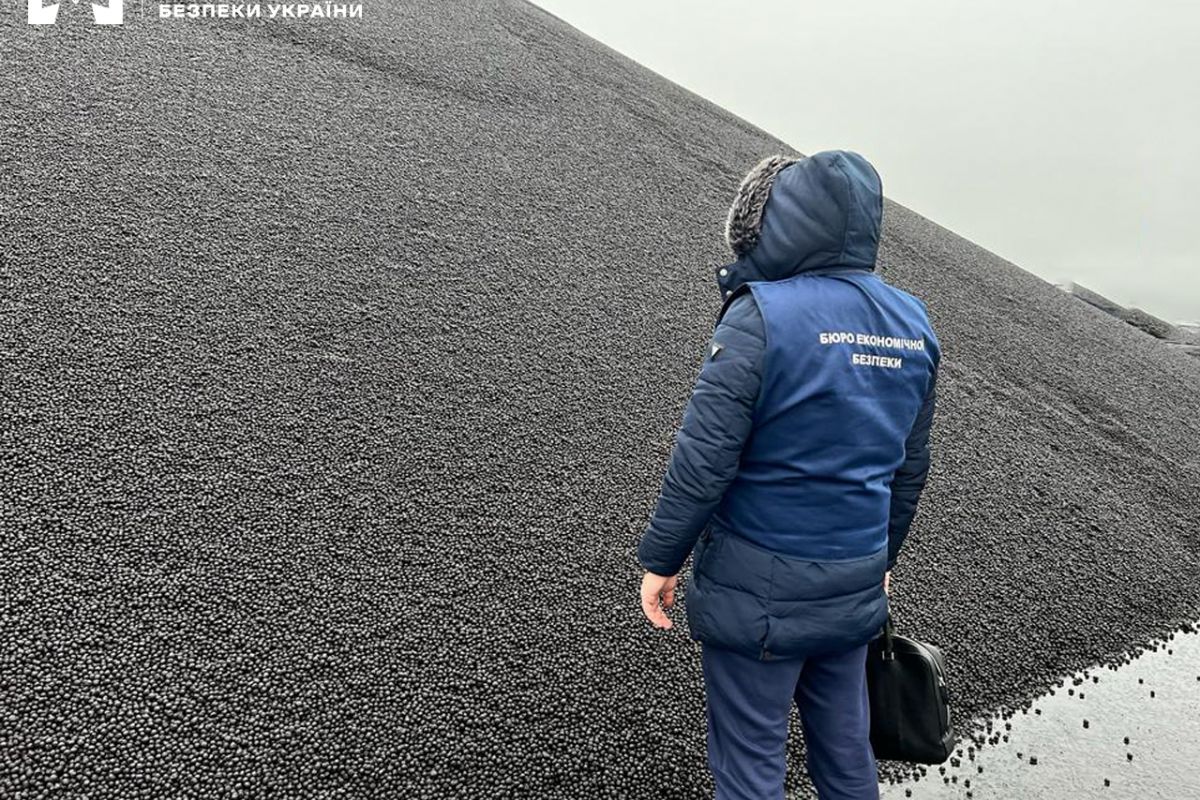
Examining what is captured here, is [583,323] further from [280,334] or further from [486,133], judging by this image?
[486,133]

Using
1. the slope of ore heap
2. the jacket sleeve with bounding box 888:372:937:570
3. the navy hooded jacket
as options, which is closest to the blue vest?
the navy hooded jacket

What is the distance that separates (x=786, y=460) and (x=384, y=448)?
5.66 feet

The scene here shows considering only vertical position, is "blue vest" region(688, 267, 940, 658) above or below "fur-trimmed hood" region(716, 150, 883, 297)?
below

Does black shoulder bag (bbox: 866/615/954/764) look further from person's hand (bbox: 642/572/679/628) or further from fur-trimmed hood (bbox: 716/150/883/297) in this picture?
fur-trimmed hood (bbox: 716/150/883/297)

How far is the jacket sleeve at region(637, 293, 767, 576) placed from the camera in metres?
1.38

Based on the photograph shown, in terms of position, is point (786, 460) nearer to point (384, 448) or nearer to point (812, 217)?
point (812, 217)

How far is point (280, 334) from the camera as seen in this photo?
122 inches

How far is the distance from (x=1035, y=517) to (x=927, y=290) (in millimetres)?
2613

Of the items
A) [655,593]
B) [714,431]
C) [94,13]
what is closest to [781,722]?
[655,593]

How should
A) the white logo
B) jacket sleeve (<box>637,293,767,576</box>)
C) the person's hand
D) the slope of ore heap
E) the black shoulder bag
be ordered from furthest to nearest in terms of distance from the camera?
the white logo
the slope of ore heap
the black shoulder bag
the person's hand
jacket sleeve (<box>637,293,767,576</box>)

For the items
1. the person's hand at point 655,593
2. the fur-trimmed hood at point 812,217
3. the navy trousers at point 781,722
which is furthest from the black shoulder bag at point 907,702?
the fur-trimmed hood at point 812,217

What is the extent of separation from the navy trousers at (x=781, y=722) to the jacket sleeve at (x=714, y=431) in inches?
10.2

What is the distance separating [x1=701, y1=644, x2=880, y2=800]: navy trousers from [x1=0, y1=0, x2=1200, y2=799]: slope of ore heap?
59 cm

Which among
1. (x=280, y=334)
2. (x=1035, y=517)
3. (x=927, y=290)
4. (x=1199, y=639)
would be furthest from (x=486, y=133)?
(x=1199, y=639)
